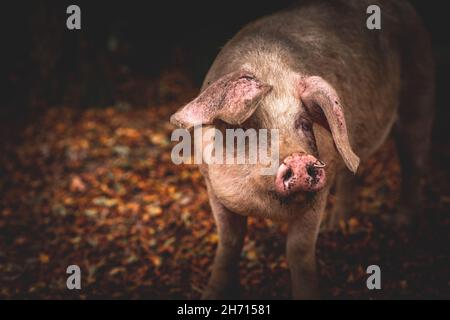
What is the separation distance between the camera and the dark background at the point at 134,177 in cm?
504

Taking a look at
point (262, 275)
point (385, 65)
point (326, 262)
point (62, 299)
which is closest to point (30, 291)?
point (62, 299)

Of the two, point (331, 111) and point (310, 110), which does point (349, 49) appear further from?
point (331, 111)

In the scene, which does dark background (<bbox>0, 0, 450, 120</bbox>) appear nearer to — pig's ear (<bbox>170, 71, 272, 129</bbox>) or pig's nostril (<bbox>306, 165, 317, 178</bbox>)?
pig's ear (<bbox>170, 71, 272, 129</bbox>)

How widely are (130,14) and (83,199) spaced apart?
3642 millimetres

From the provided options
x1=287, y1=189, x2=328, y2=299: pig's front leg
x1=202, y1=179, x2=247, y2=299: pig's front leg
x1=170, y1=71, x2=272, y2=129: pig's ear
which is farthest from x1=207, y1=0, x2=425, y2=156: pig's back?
x1=202, y1=179, x2=247, y2=299: pig's front leg

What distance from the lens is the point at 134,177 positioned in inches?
263

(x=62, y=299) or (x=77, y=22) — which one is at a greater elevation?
(x=77, y=22)

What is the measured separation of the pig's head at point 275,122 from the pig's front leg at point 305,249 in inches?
25.0

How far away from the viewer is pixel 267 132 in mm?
3270

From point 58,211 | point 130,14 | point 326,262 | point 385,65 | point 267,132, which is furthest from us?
point 130,14

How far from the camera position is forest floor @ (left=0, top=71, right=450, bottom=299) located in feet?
16.1

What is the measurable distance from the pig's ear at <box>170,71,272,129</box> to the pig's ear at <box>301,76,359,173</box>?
14.4 inches

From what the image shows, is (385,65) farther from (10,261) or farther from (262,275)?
(10,261)

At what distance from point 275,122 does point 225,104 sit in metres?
0.39
